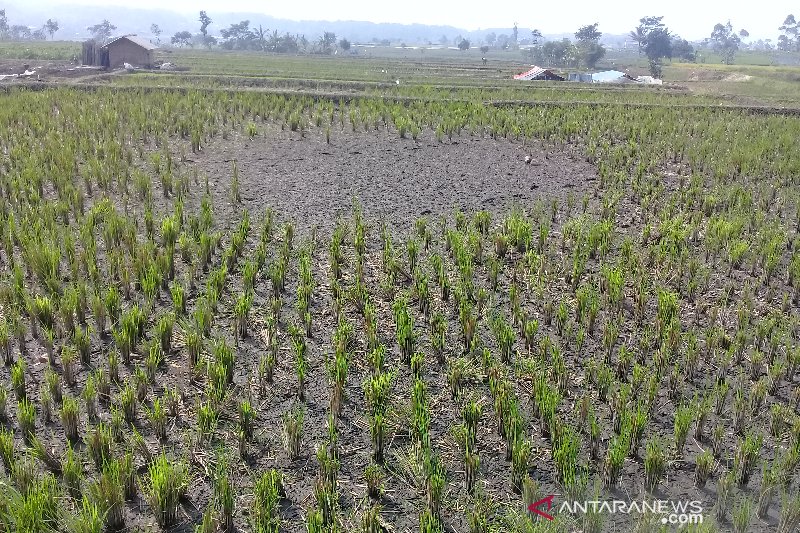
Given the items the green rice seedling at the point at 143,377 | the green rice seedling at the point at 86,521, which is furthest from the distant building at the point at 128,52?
the green rice seedling at the point at 86,521

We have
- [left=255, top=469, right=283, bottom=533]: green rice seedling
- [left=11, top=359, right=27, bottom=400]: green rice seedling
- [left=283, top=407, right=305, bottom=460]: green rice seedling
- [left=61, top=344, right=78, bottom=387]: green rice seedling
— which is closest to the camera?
[left=255, top=469, right=283, bottom=533]: green rice seedling

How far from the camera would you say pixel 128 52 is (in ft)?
92.1

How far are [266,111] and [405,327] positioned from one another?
11.4 m

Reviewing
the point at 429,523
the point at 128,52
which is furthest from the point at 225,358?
the point at 128,52

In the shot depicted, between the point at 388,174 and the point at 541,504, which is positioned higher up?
the point at 388,174

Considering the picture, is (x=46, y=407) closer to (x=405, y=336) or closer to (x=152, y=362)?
(x=152, y=362)

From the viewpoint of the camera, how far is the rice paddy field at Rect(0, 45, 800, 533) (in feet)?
9.89

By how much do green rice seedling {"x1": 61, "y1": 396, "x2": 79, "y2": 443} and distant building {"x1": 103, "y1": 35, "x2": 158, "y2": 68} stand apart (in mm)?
28252

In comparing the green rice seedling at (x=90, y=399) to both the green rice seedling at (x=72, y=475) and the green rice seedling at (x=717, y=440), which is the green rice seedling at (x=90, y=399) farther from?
the green rice seedling at (x=717, y=440)

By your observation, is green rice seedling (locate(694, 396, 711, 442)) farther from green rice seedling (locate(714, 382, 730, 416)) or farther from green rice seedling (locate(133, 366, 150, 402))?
green rice seedling (locate(133, 366, 150, 402))

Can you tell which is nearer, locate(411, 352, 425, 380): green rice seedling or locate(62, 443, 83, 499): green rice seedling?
locate(62, 443, 83, 499): green rice seedling

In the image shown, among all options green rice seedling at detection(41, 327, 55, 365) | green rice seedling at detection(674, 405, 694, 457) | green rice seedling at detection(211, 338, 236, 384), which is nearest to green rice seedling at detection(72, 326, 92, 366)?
green rice seedling at detection(41, 327, 55, 365)

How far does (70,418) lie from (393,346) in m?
2.17

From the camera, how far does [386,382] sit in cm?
374
